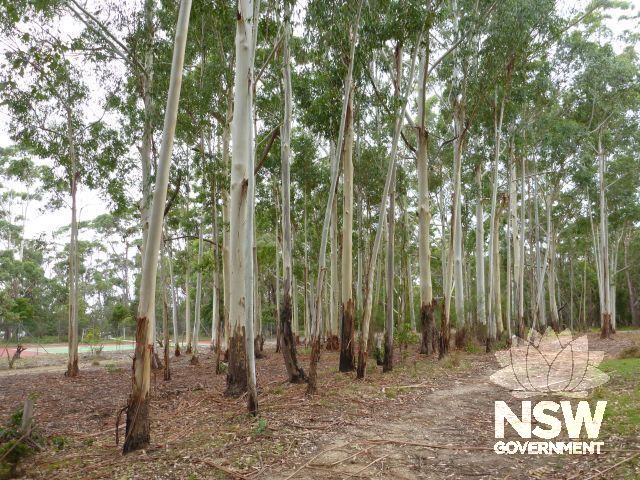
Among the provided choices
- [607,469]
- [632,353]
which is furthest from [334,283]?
[607,469]

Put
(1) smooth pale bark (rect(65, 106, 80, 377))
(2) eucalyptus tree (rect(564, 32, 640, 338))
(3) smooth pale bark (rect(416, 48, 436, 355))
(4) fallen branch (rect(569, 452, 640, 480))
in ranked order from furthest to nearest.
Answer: (2) eucalyptus tree (rect(564, 32, 640, 338)) < (1) smooth pale bark (rect(65, 106, 80, 377)) < (3) smooth pale bark (rect(416, 48, 436, 355)) < (4) fallen branch (rect(569, 452, 640, 480))

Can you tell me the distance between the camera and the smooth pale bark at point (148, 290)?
477cm

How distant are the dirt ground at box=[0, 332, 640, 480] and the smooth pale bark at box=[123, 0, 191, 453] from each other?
0.27 metres

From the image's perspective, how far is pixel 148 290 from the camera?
4.88m

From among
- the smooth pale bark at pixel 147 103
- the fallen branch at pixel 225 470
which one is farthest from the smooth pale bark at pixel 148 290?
the smooth pale bark at pixel 147 103

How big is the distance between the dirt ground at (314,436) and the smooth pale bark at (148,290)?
266 millimetres

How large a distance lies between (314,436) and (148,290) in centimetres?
252

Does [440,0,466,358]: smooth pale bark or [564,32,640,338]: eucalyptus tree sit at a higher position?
[564,32,640,338]: eucalyptus tree

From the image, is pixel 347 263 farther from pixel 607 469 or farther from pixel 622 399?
pixel 607 469

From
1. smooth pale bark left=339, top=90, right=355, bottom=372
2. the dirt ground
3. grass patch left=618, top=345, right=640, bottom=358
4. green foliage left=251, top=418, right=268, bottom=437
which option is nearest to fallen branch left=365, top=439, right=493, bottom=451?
the dirt ground

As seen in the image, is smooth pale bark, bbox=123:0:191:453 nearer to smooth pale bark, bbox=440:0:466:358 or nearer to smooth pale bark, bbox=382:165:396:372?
smooth pale bark, bbox=382:165:396:372

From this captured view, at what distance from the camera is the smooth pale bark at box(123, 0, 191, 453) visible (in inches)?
188

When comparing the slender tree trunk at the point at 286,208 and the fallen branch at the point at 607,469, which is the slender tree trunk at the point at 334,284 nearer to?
the slender tree trunk at the point at 286,208

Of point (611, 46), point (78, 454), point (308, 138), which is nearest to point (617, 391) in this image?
point (78, 454)
